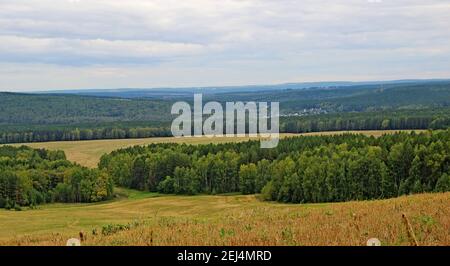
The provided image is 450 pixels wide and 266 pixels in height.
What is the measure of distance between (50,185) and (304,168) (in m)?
43.4

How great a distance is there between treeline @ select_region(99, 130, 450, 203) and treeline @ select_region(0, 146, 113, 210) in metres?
11.0

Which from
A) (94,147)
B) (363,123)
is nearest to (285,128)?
(363,123)

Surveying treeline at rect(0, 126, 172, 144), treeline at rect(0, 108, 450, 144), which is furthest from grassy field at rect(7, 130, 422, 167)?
treeline at rect(0, 126, 172, 144)

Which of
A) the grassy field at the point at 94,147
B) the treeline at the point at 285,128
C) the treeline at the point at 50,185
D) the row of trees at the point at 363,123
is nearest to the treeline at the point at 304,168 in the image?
the treeline at the point at 50,185

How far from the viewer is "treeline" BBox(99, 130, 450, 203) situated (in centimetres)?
7544

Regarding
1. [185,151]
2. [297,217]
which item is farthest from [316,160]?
[297,217]

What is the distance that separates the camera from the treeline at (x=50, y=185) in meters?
90.8

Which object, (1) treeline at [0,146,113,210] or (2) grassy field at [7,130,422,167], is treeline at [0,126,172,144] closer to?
(2) grassy field at [7,130,422,167]

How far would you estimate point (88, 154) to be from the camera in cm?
14438

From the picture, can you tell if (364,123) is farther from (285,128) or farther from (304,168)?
(304,168)

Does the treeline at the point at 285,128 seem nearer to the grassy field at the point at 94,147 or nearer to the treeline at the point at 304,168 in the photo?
the grassy field at the point at 94,147
